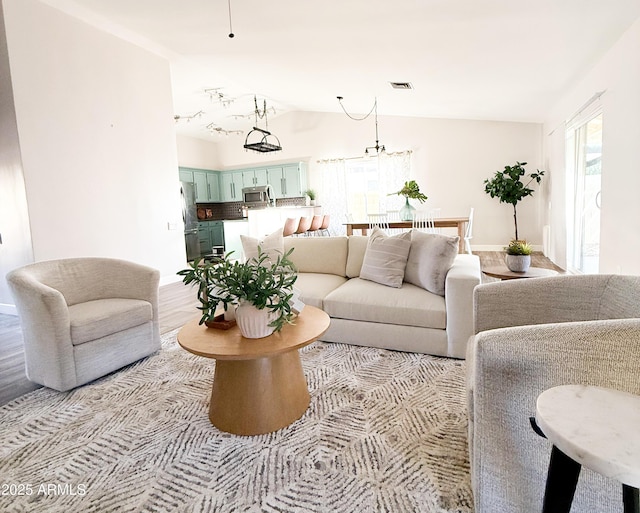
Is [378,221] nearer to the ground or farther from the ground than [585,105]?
nearer to the ground

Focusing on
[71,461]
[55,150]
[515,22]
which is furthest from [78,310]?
[515,22]

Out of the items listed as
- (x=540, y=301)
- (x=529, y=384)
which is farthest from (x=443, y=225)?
(x=529, y=384)

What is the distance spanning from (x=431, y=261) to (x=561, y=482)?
1876 mm

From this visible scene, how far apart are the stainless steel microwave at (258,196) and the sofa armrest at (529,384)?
788cm

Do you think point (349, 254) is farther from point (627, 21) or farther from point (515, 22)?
point (627, 21)

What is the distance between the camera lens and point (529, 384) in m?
1.05

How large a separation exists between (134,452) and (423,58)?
4195 millimetres

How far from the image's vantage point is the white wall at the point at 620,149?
2836 mm

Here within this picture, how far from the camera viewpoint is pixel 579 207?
15.2 ft

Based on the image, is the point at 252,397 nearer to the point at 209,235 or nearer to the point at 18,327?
the point at 18,327

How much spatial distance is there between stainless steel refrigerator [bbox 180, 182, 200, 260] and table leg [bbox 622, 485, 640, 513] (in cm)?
780

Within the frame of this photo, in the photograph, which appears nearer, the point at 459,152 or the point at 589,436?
the point at 589,436

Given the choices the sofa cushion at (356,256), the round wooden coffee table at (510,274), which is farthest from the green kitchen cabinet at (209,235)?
the round wooden coffee table at (510,274)

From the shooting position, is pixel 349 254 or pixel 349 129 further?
pixel 349 129
